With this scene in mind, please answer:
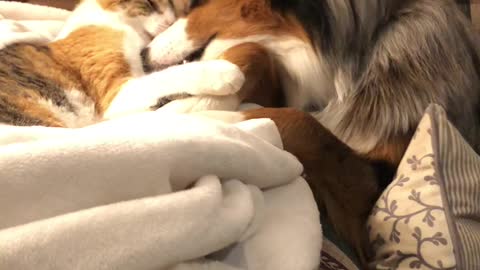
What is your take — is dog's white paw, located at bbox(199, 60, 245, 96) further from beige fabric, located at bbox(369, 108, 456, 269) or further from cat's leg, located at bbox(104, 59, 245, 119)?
beige fabric, located at bbox(369, 108, 456, 269)

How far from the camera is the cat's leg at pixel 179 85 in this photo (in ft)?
3.31

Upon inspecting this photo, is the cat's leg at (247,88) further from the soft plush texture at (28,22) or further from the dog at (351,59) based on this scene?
the soft plush texture at (28,22)

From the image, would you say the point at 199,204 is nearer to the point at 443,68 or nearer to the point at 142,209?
the point at 142,209

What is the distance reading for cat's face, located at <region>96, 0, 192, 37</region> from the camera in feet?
4.55

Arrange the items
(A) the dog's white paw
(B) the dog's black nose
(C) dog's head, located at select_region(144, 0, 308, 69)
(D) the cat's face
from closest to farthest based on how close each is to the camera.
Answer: (A) the dog's white paw
(C) dog's head, located at select_region(144, 0, 308, 69)
(B) the dog's black nose
(D) the cat's face

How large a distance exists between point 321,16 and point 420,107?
27 centimetres

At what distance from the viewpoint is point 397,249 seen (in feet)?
2.83

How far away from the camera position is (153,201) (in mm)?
591

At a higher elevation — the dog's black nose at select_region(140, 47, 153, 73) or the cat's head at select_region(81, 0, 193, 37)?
the cat's head at select_region(81, 0, 193, 37)

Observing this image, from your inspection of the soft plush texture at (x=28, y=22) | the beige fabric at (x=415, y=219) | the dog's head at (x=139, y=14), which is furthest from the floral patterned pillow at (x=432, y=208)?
the soft plush texture at (x=28, y=22)

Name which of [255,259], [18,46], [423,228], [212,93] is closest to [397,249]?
[423,228]

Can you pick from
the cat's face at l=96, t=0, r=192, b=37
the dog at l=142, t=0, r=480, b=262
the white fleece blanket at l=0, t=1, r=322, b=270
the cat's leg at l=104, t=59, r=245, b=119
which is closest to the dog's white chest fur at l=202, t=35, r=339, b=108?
the dog at l=142, t=0, r=480, b=262

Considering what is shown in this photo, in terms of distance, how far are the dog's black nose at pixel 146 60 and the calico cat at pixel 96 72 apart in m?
0.01

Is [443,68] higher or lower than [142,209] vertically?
lower
